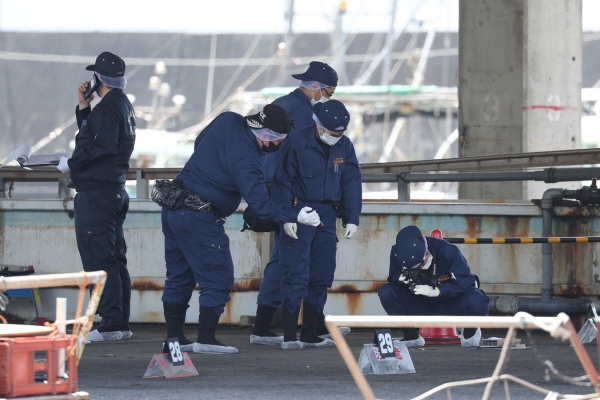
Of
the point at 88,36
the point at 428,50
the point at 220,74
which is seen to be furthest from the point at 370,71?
the point at 88,36

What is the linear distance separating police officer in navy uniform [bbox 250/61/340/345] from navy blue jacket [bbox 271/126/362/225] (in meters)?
0.13

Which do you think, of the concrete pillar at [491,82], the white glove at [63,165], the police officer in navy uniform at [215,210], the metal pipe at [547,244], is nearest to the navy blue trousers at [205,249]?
the police officer in navy uniform at [215,210]

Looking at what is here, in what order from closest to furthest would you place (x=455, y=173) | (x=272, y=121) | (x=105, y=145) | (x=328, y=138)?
(x=272, y=121), (x=328, y=138), (x=105, y=145), (x=455, y=173)

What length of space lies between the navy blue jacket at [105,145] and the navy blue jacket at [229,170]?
819 mm

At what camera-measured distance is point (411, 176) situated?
28.3ft

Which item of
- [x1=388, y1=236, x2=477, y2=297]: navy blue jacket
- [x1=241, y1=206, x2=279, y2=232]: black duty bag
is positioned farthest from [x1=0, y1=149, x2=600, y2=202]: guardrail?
[x1=241, y1=206, x2=279, y2=232]: black duty bag

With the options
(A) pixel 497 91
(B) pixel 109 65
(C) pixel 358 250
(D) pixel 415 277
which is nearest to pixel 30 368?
(D) pixel 415 277

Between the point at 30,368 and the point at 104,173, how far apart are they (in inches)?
142

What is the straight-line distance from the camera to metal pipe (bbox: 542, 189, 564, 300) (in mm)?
8148

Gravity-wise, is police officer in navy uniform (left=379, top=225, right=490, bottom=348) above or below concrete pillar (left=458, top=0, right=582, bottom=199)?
below

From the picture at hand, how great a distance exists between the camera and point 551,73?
10.9 metres

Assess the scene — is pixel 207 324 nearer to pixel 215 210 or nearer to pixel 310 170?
pixel 215 210

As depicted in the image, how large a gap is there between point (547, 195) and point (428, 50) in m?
26.7

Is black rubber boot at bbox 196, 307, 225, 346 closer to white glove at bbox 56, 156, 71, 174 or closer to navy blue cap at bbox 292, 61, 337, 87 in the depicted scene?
white glove at bbox 56, 156, 71, 174
